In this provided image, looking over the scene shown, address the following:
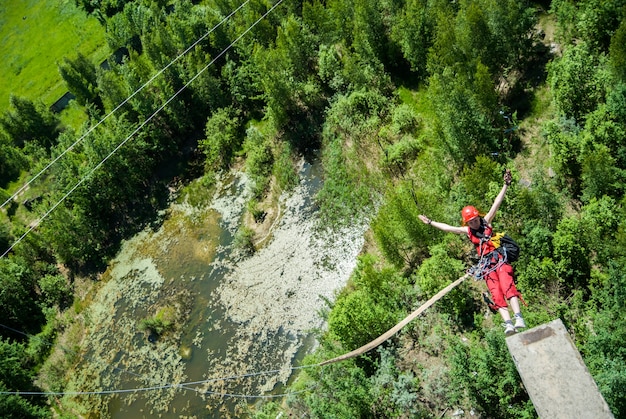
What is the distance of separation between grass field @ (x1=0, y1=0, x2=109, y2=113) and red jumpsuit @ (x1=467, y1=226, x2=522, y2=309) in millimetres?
47531

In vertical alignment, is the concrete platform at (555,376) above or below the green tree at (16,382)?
above

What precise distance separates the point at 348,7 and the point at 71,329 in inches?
1038

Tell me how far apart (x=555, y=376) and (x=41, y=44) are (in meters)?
62.1

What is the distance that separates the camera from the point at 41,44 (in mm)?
53562

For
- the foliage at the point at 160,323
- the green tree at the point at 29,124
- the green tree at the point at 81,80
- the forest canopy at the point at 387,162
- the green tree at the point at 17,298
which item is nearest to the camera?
the forest canopy at the point at 387,162

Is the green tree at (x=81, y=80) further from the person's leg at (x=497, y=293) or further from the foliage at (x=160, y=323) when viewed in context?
the person's leg at (x=497, y=293)

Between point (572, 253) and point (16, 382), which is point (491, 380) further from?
point (16, 382)

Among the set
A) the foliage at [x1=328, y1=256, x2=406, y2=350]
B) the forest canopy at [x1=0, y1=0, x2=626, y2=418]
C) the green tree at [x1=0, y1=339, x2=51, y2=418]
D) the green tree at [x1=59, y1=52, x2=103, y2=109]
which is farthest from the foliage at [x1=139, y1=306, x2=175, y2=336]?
the green tree at [x1=59, y1=52, x2=103, y2=109]

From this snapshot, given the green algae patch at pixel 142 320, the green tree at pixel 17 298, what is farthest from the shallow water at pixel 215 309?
the green tree at pixel 17 298

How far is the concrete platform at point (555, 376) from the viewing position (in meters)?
7.24

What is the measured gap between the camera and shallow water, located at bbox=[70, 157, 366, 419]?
70.9ft

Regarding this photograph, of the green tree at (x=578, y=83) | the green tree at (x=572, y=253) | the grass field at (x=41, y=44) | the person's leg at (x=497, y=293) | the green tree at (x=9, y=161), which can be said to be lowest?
the green tree at (x=572, y=253)

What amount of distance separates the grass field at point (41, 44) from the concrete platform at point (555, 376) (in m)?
49.9

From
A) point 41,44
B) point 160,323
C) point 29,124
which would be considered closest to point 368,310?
point 160,323
